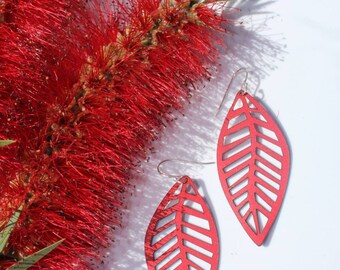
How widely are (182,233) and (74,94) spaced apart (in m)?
0.26

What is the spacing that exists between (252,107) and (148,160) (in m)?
0.17

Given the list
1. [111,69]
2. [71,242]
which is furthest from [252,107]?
[71,242]

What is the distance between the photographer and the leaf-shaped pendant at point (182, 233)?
3.03ft

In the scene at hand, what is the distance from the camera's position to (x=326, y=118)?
932mm

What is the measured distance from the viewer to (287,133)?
36.6 inches

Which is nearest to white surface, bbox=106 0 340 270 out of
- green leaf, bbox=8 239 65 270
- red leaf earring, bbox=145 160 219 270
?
red leaf earring, bbox=145 160 219 270

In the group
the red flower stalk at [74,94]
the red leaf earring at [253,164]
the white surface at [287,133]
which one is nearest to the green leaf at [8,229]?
the red flower stalk at [74,94]

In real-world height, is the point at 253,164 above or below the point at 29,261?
above

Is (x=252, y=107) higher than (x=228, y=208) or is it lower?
higher

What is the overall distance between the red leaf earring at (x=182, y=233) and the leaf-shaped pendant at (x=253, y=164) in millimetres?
48

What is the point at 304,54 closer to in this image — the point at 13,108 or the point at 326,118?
the point at 326,118

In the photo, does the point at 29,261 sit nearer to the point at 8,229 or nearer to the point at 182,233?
the point at 8,229

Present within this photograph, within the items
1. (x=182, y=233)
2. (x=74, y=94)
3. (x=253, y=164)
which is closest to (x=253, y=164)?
(x=253, y=164)

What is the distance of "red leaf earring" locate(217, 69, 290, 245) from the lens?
92 centimetres
